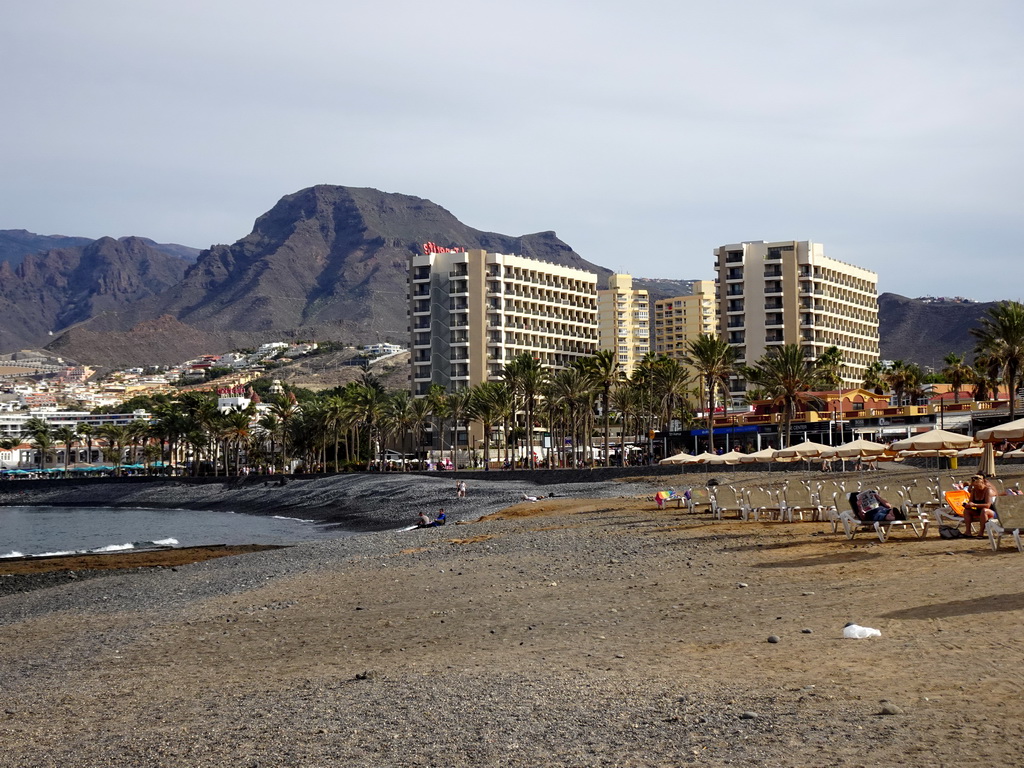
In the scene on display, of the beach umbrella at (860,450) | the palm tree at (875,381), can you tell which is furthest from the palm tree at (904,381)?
the beach umbrella at (860,450)

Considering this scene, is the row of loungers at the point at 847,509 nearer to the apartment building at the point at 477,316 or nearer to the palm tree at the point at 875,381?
the palm tree at the point at 875,381

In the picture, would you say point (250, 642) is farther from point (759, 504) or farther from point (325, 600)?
point (759, 504)

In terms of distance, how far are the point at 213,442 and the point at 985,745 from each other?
14751cm

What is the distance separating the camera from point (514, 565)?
71.7 feet

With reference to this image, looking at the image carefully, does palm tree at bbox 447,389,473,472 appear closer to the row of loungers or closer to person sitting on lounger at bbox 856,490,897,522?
the row of loungers

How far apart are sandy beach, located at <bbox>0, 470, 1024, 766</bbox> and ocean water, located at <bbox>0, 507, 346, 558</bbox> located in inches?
1214

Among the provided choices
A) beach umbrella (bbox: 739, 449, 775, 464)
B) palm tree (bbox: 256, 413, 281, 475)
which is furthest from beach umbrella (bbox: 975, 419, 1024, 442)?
palm tree (bbox: 256, 413, 281, 475)

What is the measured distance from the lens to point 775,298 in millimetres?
144125

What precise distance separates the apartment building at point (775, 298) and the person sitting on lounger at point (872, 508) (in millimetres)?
123617

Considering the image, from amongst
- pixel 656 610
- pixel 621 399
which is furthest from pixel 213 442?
pixel 656 610

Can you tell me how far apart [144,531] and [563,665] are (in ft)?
198

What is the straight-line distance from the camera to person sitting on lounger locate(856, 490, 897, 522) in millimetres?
19484

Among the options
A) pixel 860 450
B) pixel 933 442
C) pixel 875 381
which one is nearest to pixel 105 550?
pixel 860 450

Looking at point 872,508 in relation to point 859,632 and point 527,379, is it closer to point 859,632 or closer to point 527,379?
point 859,632
